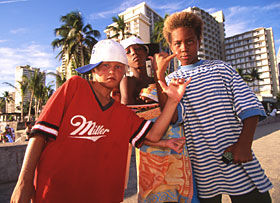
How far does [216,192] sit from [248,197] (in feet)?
0.75

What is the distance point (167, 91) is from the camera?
1.47 meters

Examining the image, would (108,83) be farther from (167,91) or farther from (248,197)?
(248,197)

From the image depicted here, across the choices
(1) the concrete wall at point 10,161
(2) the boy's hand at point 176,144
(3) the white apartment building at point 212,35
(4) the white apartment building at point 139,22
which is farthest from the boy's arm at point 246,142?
(3) the white apartment building at point 212,35

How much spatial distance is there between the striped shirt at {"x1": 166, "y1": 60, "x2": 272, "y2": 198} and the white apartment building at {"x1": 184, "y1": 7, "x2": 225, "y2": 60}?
72109 mm

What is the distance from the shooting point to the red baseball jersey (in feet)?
3.91

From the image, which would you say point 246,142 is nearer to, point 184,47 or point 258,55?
point 184,47

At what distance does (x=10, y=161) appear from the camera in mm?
A: 4141

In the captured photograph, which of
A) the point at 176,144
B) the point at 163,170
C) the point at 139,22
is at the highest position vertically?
the point at 139,22

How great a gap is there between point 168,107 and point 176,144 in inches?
12.5

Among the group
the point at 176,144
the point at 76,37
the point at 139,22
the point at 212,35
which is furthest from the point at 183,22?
the point at 212,35

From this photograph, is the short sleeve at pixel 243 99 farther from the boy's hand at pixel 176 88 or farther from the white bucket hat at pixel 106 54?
the white bucket hat at pixel 106 54

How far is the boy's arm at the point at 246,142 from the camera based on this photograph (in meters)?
1.29

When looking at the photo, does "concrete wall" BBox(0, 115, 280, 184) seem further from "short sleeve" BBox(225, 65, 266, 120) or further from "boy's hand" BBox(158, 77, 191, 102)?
"short sleeve" BBox(225, 65, 266, 120)

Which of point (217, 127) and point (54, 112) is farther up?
point (54, 112)
